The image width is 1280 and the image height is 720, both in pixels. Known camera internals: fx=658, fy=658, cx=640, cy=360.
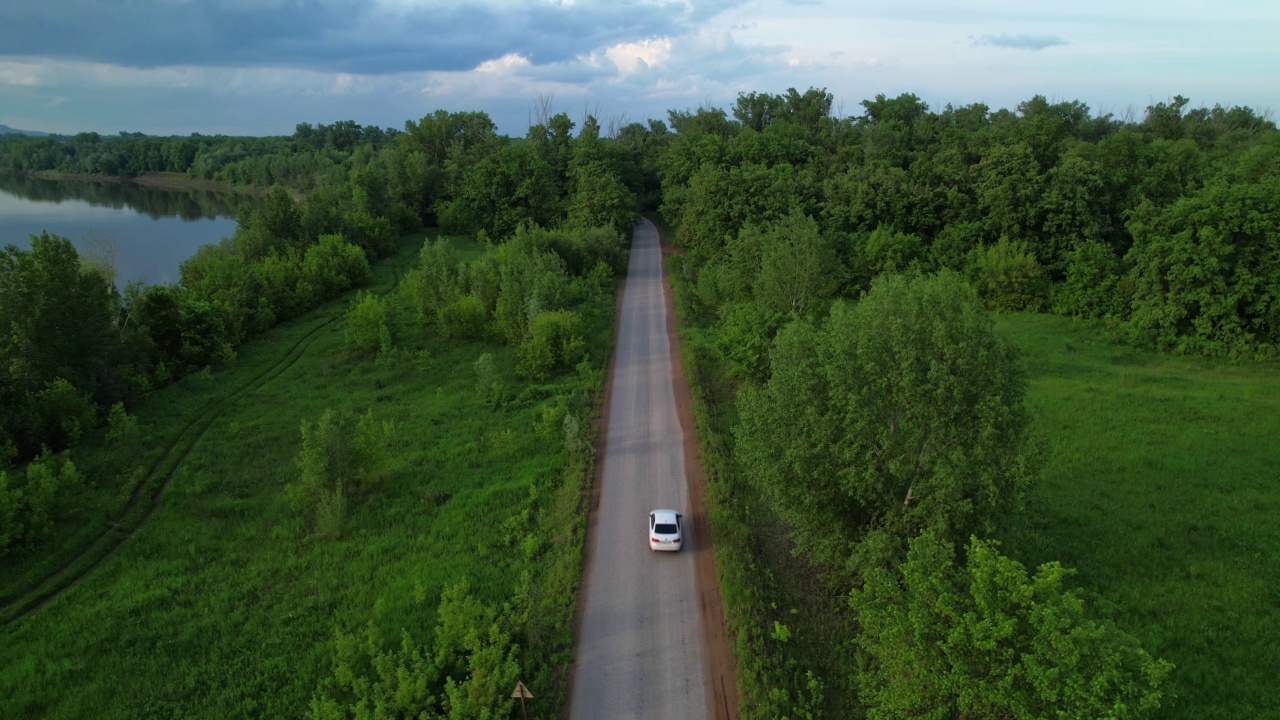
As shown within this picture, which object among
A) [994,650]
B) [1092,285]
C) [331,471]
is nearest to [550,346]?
[331,471]

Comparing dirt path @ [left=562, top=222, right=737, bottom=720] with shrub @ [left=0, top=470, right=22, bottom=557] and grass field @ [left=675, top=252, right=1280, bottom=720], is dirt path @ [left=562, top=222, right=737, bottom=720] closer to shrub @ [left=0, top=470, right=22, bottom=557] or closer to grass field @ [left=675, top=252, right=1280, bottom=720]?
grass field @ [left=675, top=252, right=1280, bottom=720]

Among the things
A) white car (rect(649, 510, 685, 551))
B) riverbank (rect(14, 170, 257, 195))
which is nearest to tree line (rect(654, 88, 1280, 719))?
white car (rect(649, 510, 685, 551))

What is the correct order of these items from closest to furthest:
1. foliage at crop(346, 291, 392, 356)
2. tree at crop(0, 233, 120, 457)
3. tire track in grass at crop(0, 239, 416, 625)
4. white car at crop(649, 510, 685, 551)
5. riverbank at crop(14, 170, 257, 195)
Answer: tire track in grass at crop(0, 239, 416, 625) → white car at crop(649, 510, 685, 551) → tree at crop(0, 233, 120, 457) → foliage at crop(346, 291, 392, 356) → riverbank at crop(14, 170, 257, 195)

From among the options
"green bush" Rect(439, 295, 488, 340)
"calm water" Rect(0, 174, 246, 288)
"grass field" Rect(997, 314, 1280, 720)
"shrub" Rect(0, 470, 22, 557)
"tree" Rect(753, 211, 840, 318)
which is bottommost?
"grass field" Rect(997, 314, 1280, 720)

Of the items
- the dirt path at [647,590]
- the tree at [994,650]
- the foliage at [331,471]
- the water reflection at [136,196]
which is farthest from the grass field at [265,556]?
the water reflection at [136,196]

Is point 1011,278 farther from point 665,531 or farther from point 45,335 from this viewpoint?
point 45,335
